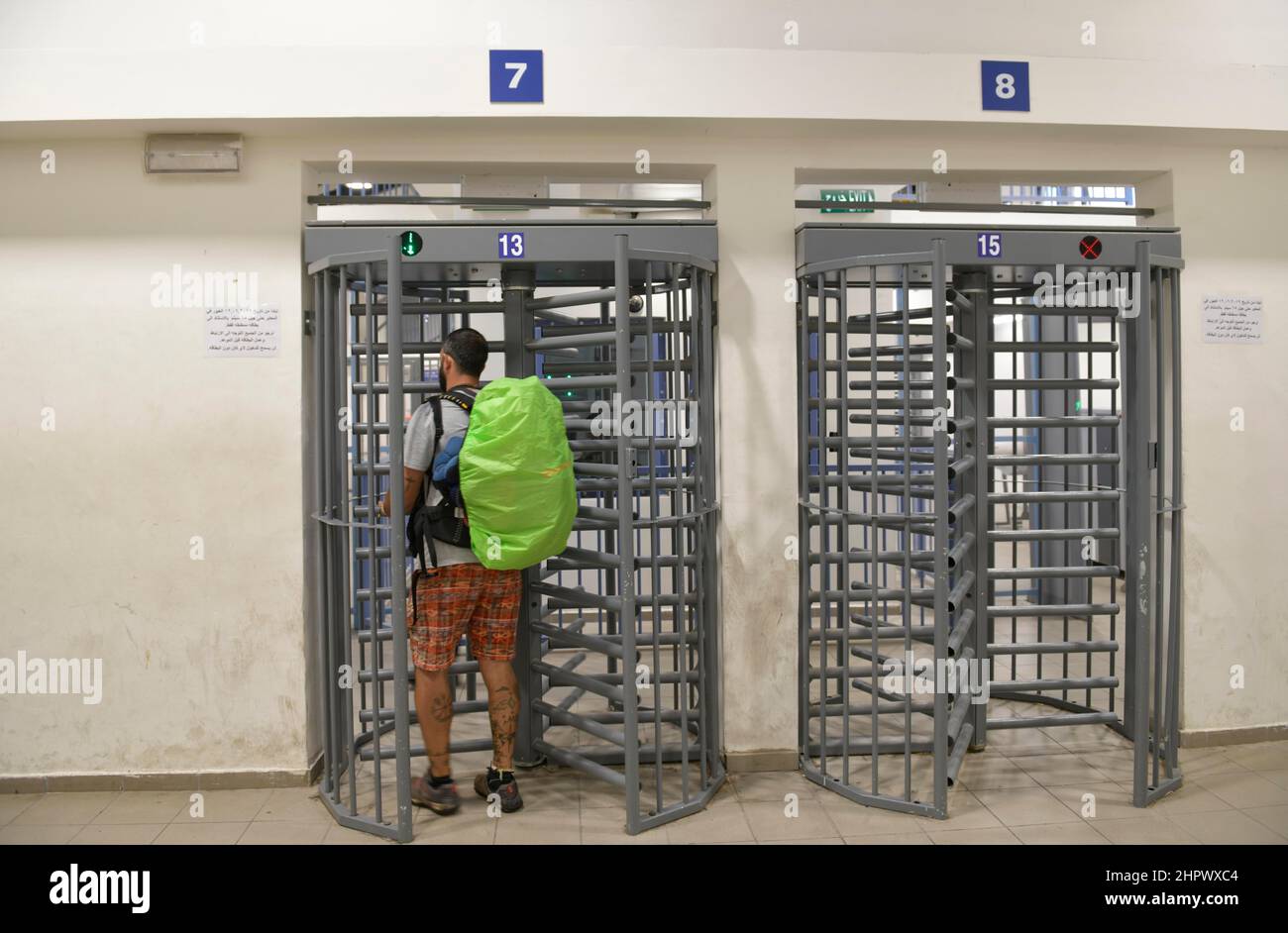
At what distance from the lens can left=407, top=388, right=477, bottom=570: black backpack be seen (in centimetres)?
345

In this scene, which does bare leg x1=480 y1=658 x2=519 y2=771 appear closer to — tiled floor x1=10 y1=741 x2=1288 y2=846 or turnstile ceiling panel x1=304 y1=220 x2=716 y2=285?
tiled floor x1=10 y1=741 x2=1288 y2=846

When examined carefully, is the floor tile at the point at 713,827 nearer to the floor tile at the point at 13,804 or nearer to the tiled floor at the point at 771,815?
the tiled floor at the point at 771,815

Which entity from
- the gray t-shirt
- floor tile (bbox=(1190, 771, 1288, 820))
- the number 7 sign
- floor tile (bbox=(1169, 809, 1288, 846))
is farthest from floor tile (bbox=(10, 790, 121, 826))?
floor tile (bbox=(1190, 771, 1288, 820))

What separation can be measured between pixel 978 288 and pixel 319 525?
2769 millimetres

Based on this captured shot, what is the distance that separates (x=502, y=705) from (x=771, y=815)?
3.46ft

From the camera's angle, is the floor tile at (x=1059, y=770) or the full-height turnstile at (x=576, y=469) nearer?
the full-height turnstile at (x=576, y=469)

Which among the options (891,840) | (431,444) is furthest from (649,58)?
(891,840)

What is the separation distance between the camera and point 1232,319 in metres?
4.29

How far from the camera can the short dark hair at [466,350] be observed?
3.57 metres

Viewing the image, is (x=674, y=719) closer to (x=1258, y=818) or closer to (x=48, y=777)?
(x=1258, y=818)

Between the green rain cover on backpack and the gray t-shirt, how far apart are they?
0.35ft

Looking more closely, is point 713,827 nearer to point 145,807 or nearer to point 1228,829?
point 1228,829

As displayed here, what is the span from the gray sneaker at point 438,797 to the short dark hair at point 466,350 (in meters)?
1.49

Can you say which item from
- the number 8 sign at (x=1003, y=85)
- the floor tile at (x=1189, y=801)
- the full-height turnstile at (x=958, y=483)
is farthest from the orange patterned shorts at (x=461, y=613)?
the number 8 sign at (x=1003, y=85)
